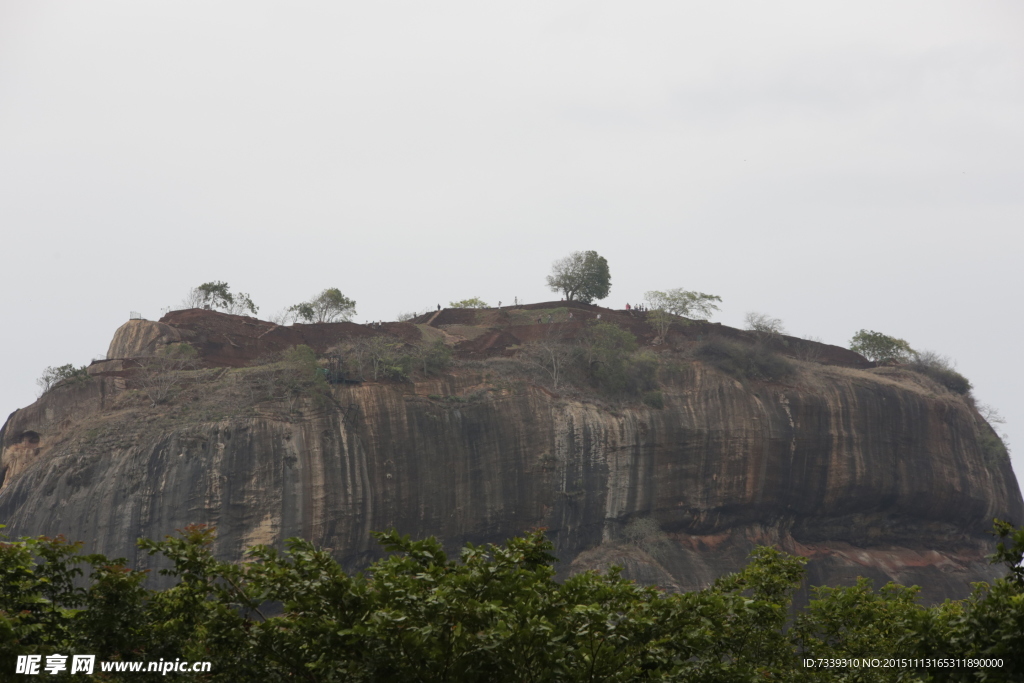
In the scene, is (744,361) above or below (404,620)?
above

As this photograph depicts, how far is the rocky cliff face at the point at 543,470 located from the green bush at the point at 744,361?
2.77 ft

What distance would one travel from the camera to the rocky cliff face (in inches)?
1612

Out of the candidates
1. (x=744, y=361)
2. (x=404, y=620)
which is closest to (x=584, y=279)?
(x=744, y=361)

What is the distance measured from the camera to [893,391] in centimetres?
5500

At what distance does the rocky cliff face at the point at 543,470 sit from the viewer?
134ft

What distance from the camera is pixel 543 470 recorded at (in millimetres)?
45906

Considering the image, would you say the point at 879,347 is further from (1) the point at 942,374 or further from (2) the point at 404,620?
(2) the point at 404,620

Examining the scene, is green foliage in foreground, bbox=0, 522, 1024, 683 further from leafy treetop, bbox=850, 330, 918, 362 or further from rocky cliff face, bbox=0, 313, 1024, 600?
leafy treetop, bbox=850, 330, 918, 362

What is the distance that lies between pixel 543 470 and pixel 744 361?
47.0ft

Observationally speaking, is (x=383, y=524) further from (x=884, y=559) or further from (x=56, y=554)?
(x=56, y=554)

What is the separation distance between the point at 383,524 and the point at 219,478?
7.12m

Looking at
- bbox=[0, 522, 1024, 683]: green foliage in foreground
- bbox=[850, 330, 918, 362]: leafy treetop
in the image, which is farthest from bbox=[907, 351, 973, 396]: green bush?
bbox=[0, 522, 1024, 683]: green foliage in foreground

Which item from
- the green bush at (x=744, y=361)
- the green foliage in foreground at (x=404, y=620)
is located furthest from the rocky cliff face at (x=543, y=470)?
the green foliage in foreground at (x=404, y=620)

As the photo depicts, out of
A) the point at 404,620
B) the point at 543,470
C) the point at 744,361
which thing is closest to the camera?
the point at 404,620
